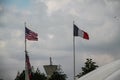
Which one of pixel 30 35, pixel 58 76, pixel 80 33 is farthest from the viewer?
pixel 58 76

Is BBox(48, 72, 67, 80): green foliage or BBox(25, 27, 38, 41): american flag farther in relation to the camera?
BBox(48, 72, 67, 80): green foliage

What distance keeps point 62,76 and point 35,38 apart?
121 ft

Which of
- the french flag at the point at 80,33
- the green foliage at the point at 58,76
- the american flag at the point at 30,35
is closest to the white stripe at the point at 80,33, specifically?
the french flag at the point at 80,33

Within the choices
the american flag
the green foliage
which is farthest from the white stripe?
the green foliage

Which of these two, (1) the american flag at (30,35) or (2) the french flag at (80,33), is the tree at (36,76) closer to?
(1) the american flag at (30,35)

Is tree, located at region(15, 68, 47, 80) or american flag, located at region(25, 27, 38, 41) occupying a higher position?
american flag, located at region(25, 27, 38, 41)

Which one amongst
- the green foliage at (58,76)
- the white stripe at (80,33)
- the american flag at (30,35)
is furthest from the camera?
the green foliage at (58,76)

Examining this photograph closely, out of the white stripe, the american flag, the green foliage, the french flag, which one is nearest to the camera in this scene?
the french flag

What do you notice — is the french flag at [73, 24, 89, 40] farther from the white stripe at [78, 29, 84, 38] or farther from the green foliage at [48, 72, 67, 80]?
the green foliage at [48, 72, 67, 80]

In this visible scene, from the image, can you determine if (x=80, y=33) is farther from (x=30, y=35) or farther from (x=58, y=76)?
(x=58, y=76)

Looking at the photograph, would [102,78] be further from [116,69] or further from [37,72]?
[37,72]

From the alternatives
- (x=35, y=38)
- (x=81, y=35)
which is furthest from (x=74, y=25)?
(x=35, y=38)

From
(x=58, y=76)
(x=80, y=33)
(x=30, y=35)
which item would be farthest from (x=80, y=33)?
(x=58, y=76)

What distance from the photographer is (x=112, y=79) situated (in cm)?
539
